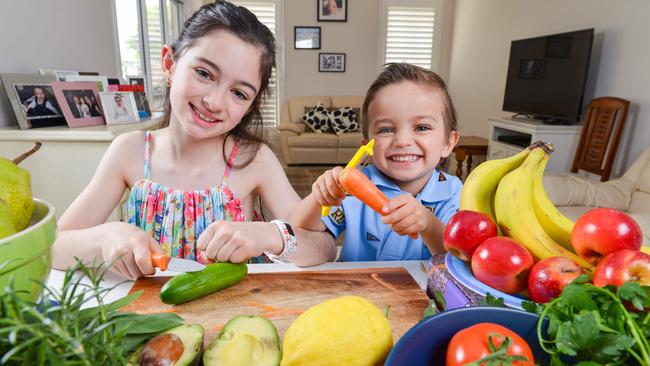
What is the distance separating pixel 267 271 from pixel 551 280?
489mm

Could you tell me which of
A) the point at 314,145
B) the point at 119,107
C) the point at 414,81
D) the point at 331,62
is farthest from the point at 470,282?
the point at 331,62

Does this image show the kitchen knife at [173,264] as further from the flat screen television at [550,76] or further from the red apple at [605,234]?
the flat screen television at [550,76]

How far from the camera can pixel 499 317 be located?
15.6 inches

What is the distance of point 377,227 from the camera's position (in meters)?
1.11

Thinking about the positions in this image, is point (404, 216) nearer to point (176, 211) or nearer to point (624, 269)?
point (624, 269)

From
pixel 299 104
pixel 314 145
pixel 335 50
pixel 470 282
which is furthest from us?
pixel 335 50

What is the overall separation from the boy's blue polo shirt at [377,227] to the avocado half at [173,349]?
648mm

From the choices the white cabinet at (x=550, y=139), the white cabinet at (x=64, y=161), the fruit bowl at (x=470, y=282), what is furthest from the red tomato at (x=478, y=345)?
the white cabinet at (x=550, y=139)

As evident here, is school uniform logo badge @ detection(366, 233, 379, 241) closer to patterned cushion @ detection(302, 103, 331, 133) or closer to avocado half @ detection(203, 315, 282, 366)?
avocado half @ detection(203, 315, 282, 366)

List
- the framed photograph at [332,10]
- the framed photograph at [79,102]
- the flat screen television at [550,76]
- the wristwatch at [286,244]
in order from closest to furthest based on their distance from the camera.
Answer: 1. the wristwatch at [286,244]
2. the framed photograph at [79,102]
3. the flat screen television at [550,76]
4. the framed photograph at [332,10]

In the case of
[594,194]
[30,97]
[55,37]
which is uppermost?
[55,37]

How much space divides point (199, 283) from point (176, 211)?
1.87ft

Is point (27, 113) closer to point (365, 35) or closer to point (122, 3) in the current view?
point (122, 3)

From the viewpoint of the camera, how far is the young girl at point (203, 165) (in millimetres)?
887
